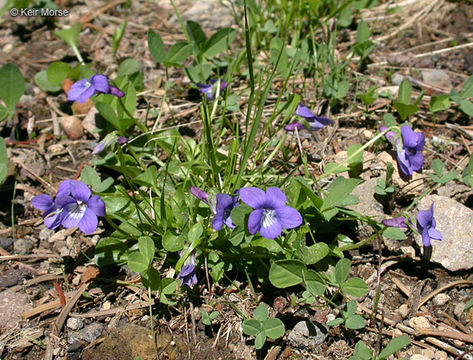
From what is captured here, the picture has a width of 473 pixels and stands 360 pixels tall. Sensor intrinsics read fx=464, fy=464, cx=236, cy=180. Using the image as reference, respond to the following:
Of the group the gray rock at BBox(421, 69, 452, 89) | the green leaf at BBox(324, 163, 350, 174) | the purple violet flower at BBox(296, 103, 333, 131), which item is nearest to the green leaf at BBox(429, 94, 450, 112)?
the gray rock at BBox(421, 69, 452, 89)

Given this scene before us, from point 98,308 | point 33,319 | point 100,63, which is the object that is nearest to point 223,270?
point 98,308

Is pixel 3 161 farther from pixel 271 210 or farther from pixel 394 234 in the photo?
pixel 394 234

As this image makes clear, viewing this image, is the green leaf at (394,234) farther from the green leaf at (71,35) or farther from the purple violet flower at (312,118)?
the green leaf at (71,35)

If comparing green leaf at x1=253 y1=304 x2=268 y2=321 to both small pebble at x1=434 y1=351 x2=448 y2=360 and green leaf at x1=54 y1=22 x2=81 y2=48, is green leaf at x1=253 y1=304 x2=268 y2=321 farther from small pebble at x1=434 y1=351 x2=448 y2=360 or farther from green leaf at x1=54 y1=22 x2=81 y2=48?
green leaf at x1=54 y1=22 x2=81 y2=48

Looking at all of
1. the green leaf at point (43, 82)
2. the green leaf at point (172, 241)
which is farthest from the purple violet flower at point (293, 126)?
the green leaf at point (43, 82)

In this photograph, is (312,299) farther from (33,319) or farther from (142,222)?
(33,319)

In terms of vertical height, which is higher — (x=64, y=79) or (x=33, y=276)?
(x=64, y=79)
